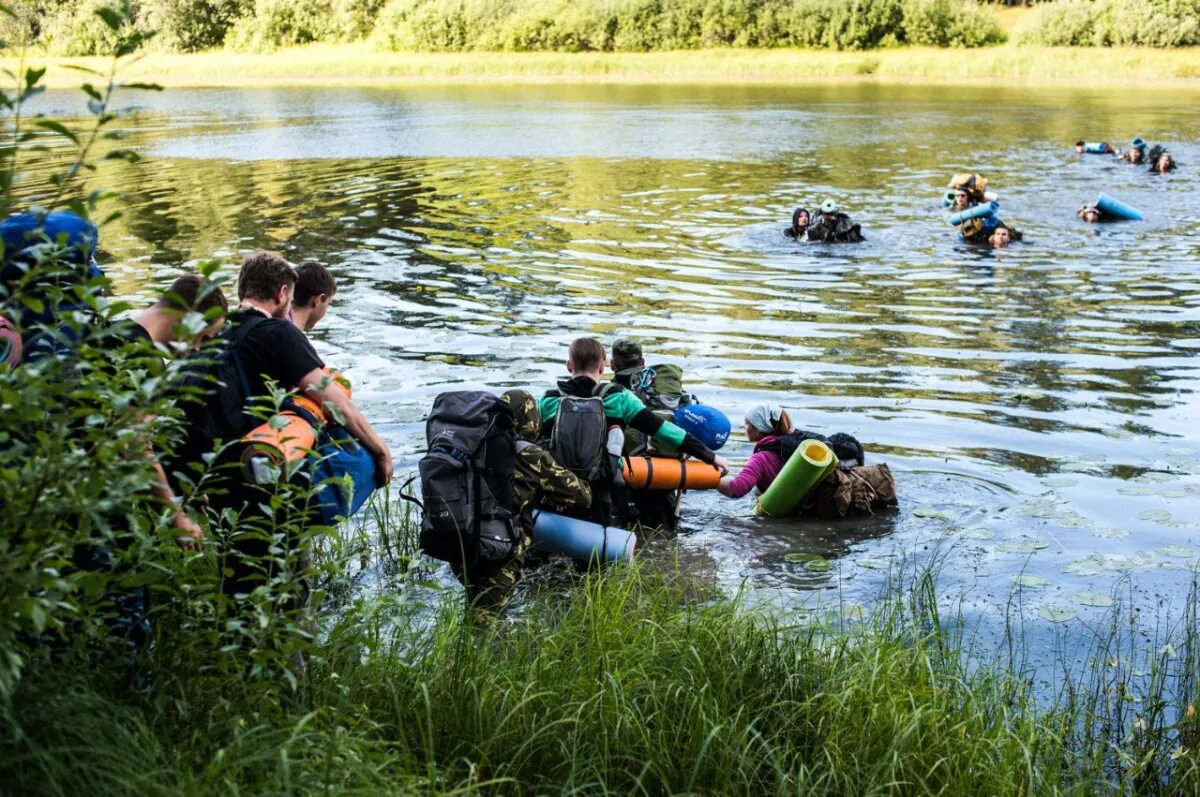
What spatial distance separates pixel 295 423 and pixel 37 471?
161 cm

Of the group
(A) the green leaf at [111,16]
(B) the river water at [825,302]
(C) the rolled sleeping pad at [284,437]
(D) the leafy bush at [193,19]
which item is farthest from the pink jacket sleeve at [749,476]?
(D) the leafy bush at [193,19]

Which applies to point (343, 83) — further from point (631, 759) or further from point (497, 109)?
point (631, 759)

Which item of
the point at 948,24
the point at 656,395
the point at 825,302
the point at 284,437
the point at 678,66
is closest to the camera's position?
the point at 284,437

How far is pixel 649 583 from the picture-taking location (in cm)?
614

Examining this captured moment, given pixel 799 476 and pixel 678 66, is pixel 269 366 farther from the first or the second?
pixel 678 66

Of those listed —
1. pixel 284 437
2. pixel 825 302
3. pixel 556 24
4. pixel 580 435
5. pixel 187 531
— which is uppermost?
pixel 556 24

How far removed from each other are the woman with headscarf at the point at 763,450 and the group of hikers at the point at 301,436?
0.5 inches

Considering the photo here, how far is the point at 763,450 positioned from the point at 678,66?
65.1 meters

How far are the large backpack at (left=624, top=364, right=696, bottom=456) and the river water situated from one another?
635 millimetres

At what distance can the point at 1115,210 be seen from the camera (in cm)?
1917

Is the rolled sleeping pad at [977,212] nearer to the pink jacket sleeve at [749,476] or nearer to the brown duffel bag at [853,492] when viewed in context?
the brown duffel bag at [853,492]

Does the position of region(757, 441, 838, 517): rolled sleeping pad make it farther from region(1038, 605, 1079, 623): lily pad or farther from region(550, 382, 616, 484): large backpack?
region(1038, 605, 1079, 623): lily pad

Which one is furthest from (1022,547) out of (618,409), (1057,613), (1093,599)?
(618,409)

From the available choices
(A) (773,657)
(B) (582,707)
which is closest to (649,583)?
(A) (773,657)
